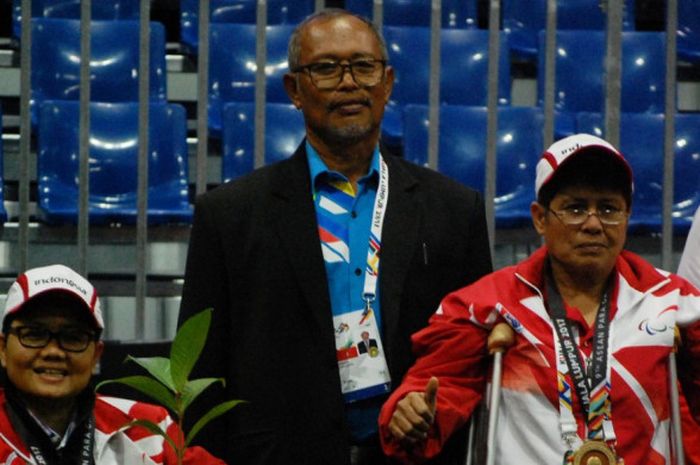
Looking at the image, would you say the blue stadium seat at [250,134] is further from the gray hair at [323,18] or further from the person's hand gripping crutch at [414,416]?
the person's hand gripping crutch at [414,416]

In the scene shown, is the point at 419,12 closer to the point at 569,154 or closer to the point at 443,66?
the point at 443,66

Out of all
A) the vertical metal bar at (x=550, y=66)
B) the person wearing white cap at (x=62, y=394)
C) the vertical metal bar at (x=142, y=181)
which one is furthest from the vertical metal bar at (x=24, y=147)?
the vertical metal bar at (x=550, y=66)

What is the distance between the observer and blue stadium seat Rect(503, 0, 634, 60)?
293 inches

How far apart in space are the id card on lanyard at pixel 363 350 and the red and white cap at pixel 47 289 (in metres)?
0.59

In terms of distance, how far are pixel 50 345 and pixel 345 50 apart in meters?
1.03

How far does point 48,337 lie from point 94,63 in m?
3.14

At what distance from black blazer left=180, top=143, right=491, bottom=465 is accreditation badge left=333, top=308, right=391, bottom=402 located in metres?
0.02

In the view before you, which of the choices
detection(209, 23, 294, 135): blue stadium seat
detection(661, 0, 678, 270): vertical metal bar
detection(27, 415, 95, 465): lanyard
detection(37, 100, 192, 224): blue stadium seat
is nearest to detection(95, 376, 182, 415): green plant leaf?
detection(27, 415, 95, 465): lanyard

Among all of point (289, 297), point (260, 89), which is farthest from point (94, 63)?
point (289, 297)

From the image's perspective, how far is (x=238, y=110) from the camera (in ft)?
20.6

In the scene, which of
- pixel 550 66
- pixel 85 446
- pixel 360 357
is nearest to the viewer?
pixel 85 446

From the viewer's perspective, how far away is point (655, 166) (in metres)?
6.21

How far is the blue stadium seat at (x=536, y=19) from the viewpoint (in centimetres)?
744

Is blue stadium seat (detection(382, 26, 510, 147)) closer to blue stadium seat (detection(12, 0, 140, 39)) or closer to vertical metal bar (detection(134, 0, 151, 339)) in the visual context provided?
blue stadium seat (detection(12, 0, 140, 39))
